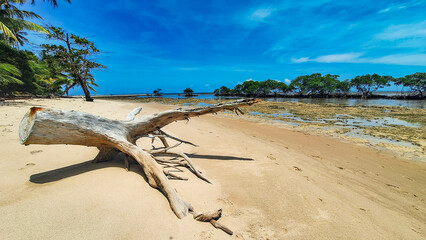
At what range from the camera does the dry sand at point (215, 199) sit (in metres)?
1.85

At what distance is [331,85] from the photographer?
56.4m

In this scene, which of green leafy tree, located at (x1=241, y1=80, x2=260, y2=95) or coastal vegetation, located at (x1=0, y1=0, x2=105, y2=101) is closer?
coastal vegetation, located at (x1=0, y1=0, x2=105, y2=101)

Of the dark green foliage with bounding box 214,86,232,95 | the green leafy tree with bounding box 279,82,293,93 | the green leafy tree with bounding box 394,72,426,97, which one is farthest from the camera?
the dark green foliage with bounding box 214,86,232,95

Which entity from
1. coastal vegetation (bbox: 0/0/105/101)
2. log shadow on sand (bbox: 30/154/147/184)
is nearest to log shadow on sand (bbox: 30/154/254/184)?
log shadow on sand (bbox: 30/154/147/184)

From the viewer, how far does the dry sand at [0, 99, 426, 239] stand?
6.08 ft

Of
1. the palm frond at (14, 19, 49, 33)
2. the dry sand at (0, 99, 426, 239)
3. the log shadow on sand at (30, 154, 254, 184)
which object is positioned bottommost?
the dry sand at (0, 99, 426, 239)

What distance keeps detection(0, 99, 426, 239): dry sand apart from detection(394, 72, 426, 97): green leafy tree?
202 ft

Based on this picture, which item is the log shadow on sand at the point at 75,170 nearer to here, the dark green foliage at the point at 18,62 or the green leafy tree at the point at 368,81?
the dark green foliage at the point at 18,62

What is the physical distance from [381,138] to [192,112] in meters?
9.79

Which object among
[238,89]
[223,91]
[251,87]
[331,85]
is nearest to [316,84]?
[331,85]

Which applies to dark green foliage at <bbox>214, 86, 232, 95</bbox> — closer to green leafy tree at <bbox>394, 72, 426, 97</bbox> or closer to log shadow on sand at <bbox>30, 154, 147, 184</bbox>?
green leafy tree at <bbox>394, 72, 426, 97</bbox>

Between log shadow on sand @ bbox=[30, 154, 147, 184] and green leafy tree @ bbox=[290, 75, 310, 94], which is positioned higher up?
green leafy tree @ bbox=[290, 75, 310, 94]

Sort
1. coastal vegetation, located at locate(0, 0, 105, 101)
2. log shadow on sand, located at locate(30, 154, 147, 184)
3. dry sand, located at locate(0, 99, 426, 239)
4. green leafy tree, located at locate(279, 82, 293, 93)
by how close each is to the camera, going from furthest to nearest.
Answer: green leafy tree, located at locate(279, 82, 293, 93) < coastal vegetation, located at locate(0, 0, 105, 101) < log shadow on sand, located at locate(30, 154, 147, 184) < dry sand, located at locate(0, 99, 426, 239)

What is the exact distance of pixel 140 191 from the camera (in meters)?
2.51
